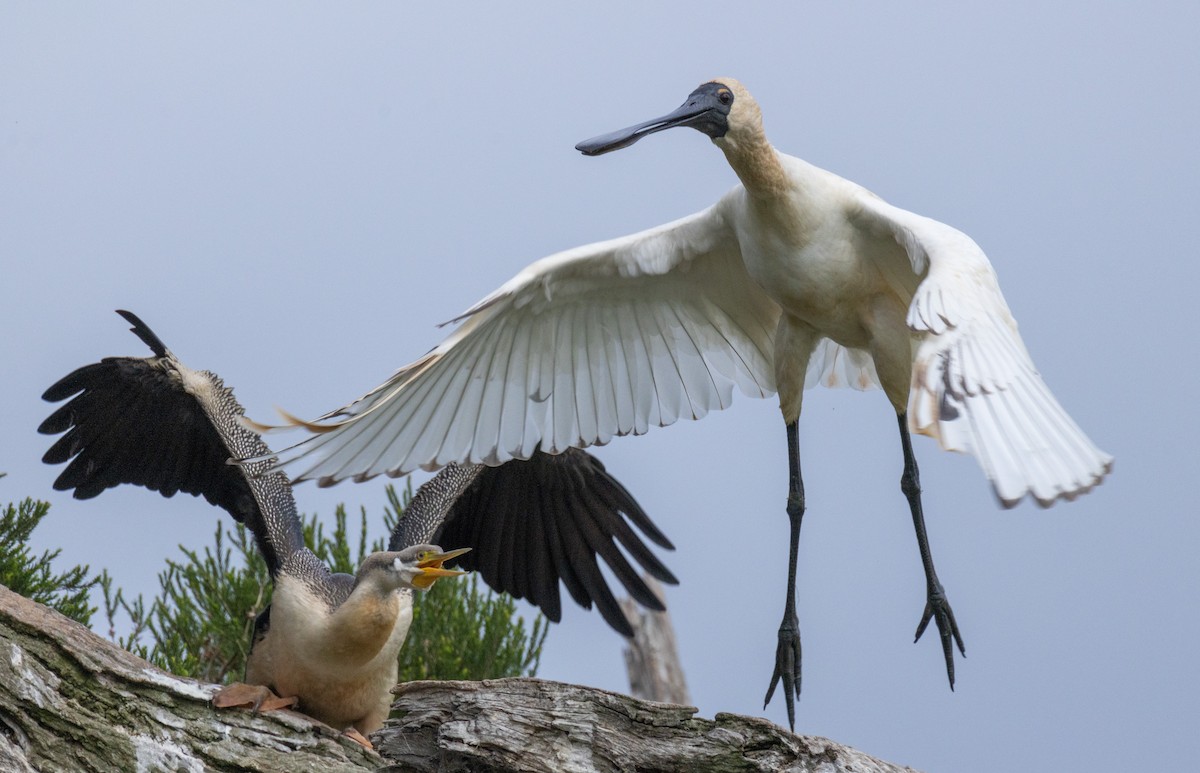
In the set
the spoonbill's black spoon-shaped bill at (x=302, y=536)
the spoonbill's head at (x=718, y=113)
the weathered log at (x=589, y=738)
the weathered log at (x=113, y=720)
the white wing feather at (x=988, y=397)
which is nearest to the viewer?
the white wing feather at (x=988, y=397)

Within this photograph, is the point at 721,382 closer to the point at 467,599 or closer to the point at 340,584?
the point at 340,584

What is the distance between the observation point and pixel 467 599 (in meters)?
7.98

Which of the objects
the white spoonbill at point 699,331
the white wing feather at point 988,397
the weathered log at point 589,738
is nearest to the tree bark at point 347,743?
the weathered log at point 589,738

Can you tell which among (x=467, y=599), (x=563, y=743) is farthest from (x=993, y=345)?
(x=467, y=599)

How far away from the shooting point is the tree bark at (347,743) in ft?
14.4

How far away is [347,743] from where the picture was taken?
5.00m

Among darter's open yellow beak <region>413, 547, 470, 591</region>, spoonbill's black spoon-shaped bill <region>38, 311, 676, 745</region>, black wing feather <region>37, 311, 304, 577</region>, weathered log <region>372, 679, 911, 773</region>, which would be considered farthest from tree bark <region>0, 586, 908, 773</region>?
black wing feather <region>37, 311, 304, 577</region>

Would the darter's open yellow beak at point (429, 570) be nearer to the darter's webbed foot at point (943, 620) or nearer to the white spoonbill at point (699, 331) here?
the white spoonbill at point (699, 331)

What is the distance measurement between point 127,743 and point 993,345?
9.58 feet

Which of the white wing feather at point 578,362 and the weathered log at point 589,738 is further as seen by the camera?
the white wing feather at point 578,362

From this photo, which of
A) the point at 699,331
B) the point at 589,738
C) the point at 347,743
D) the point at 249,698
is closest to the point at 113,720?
the point at 249,698

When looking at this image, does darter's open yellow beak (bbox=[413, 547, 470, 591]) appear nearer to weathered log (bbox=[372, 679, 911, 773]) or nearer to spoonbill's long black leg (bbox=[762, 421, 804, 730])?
weathered log (bbox=[372, 679, 911, 773])

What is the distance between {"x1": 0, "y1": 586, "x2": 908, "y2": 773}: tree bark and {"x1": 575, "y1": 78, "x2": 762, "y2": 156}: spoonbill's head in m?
1.86

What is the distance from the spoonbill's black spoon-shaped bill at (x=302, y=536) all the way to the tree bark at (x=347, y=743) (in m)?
0.24
